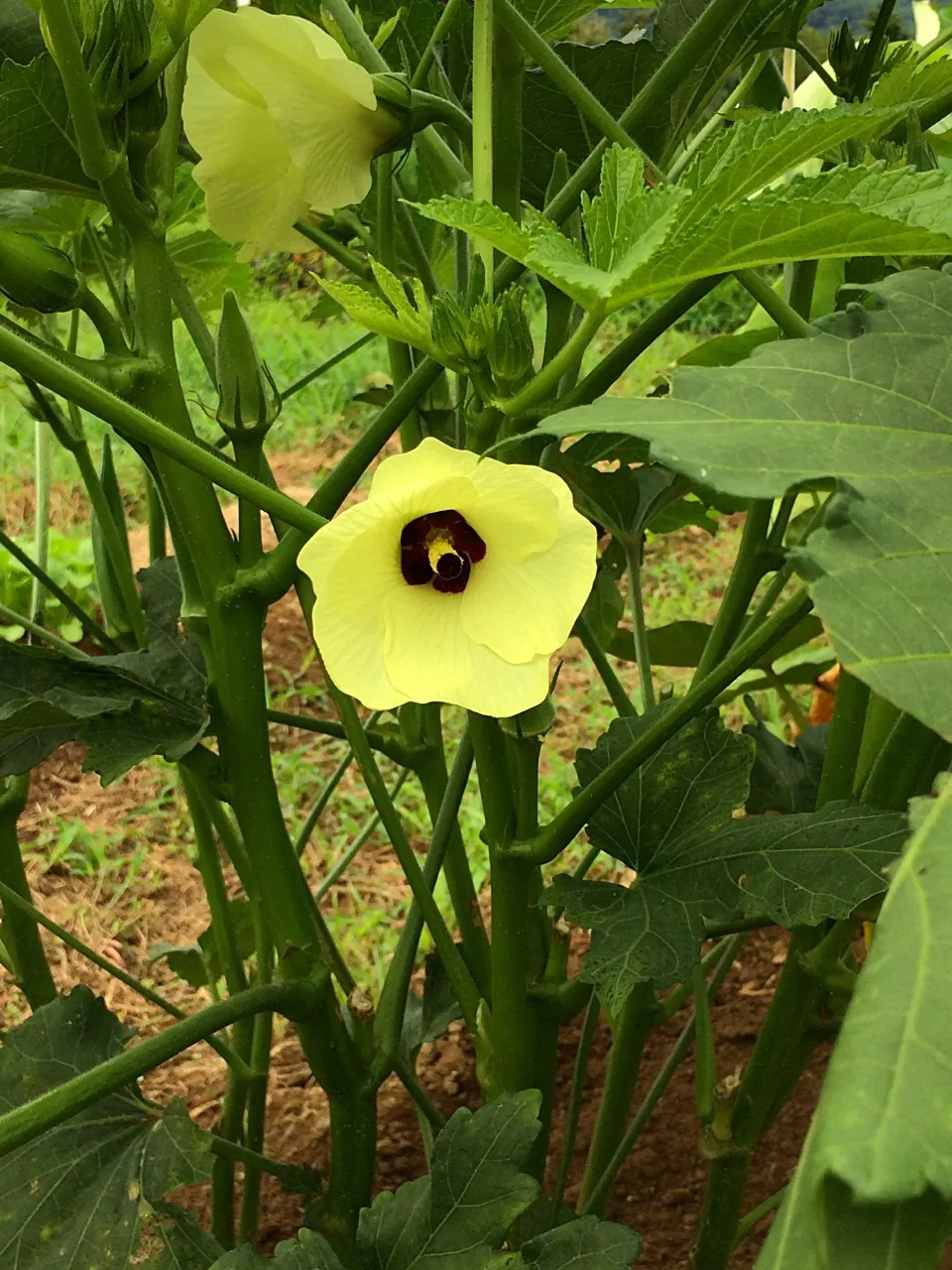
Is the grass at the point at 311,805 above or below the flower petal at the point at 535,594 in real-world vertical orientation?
above

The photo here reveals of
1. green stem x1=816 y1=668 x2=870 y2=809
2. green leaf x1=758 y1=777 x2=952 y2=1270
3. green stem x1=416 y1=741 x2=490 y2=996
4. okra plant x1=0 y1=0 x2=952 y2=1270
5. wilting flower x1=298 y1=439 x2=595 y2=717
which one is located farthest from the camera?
green stem x1=416 y1=741 x2=490 y2=996

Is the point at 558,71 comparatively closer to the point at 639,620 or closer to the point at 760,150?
the point at 760,150

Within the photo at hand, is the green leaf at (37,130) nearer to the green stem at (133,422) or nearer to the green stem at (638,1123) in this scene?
the green stem at (133,422)

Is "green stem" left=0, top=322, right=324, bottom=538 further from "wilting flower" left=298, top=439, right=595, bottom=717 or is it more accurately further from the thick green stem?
the thick green stem

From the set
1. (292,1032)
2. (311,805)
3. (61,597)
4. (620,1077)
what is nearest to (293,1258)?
(620,1077)

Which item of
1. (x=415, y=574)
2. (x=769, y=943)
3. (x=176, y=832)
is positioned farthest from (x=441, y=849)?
(x=176, y=832)

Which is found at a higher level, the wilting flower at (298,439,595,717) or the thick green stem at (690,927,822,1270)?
the wilting flower at (298,439,595,717)

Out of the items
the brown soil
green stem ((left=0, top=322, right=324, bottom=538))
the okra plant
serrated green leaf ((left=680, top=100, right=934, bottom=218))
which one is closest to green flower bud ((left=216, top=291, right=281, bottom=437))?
the okra plant

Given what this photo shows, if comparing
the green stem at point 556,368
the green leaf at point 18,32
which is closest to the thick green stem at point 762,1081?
the green stem at point 556,368

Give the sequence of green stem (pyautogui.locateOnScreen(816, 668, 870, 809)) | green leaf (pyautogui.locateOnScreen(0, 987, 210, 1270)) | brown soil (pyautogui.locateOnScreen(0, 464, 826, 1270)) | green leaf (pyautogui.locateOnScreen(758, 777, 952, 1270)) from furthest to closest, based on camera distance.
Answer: brown soil (pyautogui.locateOnScreen(0, 464, 826, 1270)) → green stem (pyautogui.locateOnScreen(816, 668, 870, 809)) → green leaf (pyautogui.locateOnScreen(0, 987, 210, 1270)) → green leaf (pyautogui.locateOnScreen(758, 777, 952, 1270))
